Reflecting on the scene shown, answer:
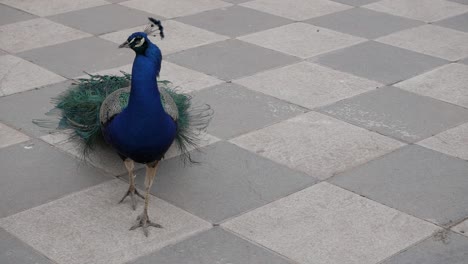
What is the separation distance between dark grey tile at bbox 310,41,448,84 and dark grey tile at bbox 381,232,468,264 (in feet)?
7.62

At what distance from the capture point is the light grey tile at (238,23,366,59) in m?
7.28

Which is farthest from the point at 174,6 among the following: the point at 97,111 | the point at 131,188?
the point at 131,188

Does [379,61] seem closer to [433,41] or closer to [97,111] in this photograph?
[433,41]

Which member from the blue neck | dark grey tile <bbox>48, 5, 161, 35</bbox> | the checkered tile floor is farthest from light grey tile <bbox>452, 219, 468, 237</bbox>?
dark grey tile <bbox>48, 5, 161, 35</bbox>

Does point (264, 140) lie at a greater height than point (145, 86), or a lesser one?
lesser

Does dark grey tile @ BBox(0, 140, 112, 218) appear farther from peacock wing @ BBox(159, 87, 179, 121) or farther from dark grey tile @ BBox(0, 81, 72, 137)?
peacock wing @ BBox(159, 87, 179, 121)

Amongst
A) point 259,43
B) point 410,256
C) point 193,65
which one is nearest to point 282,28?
point 259,43

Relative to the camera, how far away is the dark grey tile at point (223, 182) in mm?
4816

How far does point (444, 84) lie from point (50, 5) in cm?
387

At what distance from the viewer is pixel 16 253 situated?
4.29m

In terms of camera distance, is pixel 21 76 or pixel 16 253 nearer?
pixel 16 253

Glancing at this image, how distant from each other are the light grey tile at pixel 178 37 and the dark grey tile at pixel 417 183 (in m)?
2.47

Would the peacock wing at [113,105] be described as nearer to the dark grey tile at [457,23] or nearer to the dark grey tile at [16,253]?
the dark grey tile at [16,253]

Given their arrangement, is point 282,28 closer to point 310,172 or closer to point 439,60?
point 439,60
